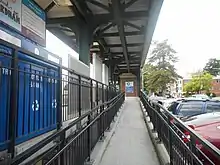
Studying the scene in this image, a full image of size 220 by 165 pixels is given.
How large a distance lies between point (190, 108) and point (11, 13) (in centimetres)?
632

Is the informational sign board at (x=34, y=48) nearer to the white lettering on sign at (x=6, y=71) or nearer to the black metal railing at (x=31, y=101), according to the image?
the black metal railing at (x=31, y=101)

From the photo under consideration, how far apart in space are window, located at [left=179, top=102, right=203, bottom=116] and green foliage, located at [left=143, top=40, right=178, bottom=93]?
47196mm

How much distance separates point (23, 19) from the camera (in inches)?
162

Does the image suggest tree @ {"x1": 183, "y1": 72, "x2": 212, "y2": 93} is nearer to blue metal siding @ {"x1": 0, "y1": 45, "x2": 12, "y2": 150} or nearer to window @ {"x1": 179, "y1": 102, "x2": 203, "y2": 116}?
window @ {"x1": 179, "y1": 102, "x2": 203, "y2": 116}

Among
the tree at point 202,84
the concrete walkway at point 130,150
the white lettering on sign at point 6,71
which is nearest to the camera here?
the white lettering on sign at point 6,71

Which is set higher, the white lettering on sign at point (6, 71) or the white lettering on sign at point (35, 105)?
the white lettering on sign at point (6, 71)

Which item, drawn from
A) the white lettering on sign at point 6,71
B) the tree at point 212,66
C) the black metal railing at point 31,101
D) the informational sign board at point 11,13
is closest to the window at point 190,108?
the black metal railing at point 31,101

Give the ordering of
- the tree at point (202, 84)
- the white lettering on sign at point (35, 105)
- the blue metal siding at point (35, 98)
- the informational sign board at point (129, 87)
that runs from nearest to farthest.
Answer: the blue metal siding at point (35, 98) → the white lettering on sign at point (35, 105) → the informational sign board at point (129, 87) → the tree at point (202, 84)

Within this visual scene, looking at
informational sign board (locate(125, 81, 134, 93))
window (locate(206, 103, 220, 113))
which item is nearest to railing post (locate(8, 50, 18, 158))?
window (locate(206, 103, 220, 113))

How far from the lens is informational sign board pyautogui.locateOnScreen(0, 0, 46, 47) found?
3.57 meters

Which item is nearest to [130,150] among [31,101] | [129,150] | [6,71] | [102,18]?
[129,150]

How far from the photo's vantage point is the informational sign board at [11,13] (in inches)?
→ 138

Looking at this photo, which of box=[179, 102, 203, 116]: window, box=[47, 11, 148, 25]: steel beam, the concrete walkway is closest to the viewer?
the concrete walkway

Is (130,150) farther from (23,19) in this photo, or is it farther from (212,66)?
(212,66)
